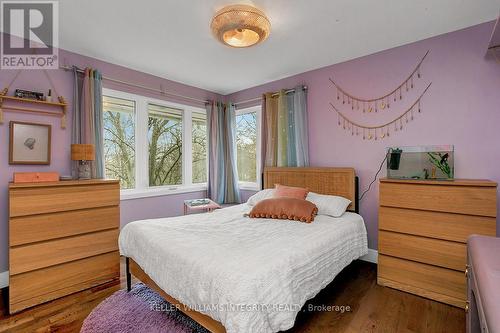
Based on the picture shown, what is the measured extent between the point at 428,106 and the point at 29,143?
159 inches

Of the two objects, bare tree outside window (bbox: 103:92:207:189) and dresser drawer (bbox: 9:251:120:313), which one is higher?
bare tree outside window (bbox: 103:92:207:189)

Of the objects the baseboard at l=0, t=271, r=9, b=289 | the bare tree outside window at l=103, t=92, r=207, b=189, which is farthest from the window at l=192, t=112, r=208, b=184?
the baseboard at l=0, t=271, r=9, b=289

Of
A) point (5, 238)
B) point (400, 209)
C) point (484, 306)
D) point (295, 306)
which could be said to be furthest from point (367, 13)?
point (5, 238)

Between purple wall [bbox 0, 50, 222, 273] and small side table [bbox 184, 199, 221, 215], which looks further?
small side table [bbox 184, 199, 221, 215]

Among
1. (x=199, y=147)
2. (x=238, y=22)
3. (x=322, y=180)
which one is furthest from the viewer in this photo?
(x=199, y=147)

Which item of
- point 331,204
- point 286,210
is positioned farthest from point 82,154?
point 331,204

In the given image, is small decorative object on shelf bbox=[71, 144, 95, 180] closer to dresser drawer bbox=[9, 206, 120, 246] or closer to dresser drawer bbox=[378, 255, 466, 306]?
dresser drawer bbox=[9, 206, 120, 246]

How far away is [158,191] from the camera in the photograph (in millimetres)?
3574

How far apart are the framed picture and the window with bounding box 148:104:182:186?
3.98 feet

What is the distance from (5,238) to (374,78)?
4189 millimetres

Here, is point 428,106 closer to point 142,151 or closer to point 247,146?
point 247,146

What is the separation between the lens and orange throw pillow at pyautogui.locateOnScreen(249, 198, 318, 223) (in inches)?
96.0

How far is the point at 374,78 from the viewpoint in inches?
113

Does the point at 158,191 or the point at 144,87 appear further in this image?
the point at 158,191
